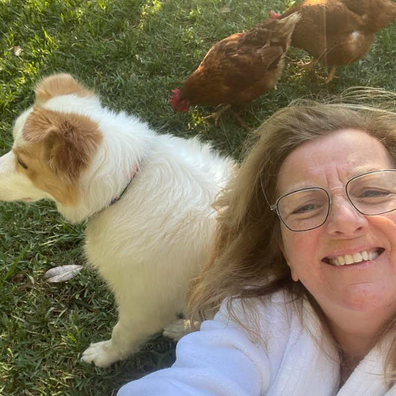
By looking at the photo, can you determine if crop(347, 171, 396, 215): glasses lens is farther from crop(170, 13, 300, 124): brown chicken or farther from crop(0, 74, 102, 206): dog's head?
crop(170, 13, 300, 124): brown chicken

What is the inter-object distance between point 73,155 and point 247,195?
0.79m

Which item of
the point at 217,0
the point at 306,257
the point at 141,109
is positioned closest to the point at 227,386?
the point at 306,257

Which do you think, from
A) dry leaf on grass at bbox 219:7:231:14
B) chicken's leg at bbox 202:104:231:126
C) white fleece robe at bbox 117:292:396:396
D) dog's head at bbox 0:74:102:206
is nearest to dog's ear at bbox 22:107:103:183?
dog's head at bbox 0:74:102:206

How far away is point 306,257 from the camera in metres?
1.49

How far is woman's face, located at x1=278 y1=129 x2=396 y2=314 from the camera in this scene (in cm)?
140

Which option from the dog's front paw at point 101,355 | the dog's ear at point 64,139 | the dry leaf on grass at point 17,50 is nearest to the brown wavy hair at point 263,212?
the dog's ear at point 64,139

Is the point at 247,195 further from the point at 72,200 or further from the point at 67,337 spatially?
the point at 67,337

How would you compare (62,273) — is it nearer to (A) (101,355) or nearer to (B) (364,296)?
(A) (101,355)

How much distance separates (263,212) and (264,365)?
57 centimetres

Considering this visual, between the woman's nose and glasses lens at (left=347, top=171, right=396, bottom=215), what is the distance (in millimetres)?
35

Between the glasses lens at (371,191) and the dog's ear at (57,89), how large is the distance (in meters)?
1.50

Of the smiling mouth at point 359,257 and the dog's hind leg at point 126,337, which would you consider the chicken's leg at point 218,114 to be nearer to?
the dog's hind leg at point 126,337

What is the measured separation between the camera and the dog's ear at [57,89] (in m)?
2.29

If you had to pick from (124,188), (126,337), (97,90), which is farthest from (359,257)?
(97,90)
